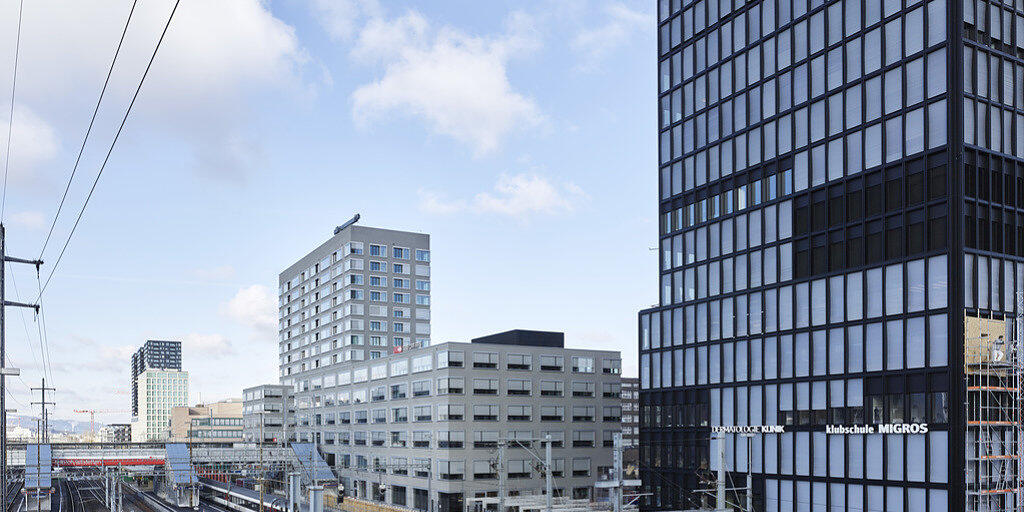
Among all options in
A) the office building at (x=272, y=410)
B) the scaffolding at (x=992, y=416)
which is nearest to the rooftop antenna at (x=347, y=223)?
the office building at (x=272, y=410)

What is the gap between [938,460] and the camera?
167ft

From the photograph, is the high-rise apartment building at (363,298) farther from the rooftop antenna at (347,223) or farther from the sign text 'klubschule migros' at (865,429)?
the sign text 'klubschule migros' at (865,429)

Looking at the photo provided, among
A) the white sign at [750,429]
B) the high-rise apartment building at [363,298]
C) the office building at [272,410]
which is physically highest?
the high-rise apartment building at [363,298]

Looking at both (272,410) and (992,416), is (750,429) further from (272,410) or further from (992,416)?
(272,410)

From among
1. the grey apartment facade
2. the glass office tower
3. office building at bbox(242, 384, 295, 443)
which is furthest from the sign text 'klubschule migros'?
office building at bbox(242, 384, 295, 443)

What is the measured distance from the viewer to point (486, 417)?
335ft

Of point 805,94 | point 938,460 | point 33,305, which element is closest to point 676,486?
point 938,460

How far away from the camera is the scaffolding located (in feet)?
165

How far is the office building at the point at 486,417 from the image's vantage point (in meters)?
101

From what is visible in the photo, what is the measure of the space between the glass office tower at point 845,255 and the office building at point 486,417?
95.4 feet

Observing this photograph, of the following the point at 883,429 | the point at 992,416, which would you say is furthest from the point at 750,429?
the point at 992,416

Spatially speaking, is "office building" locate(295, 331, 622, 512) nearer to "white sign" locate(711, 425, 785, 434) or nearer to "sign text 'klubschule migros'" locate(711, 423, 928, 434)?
"white sign" locate(711, 425, 785, 434)

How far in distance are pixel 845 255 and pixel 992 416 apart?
1357 centimetres

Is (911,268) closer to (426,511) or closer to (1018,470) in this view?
(1018,470)
